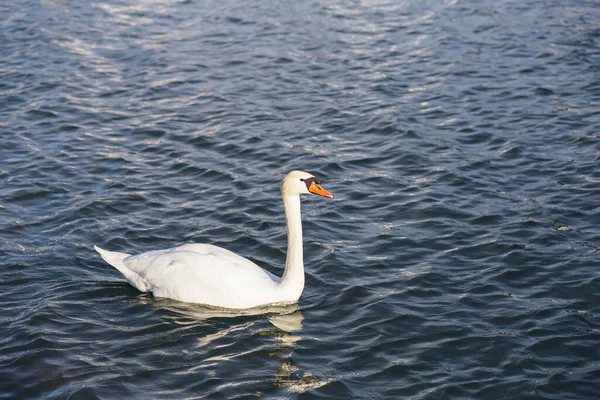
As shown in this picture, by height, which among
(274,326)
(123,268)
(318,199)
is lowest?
(318,199)

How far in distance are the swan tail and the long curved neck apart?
1.54 metres

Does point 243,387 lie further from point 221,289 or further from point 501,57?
point 501,57

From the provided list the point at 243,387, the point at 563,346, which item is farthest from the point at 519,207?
the point at 243,387

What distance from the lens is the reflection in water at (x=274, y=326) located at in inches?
324

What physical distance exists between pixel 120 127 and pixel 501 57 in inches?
296

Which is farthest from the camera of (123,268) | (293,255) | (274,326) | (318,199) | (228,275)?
(318,199)

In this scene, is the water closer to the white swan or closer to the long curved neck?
the white swan

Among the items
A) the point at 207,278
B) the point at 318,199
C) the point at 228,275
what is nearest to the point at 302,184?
the point at 228,275

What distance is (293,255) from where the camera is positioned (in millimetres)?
9594

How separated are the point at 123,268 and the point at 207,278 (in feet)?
3.49

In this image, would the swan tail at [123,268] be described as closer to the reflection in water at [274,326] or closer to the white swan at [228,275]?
the white swan at [228,275]

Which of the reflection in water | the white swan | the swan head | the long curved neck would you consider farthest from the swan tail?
the swan head

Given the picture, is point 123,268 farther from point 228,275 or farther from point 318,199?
point 318,199

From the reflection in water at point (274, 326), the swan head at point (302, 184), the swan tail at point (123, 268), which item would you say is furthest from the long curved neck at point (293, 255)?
the swan tail at point (123, 268)
